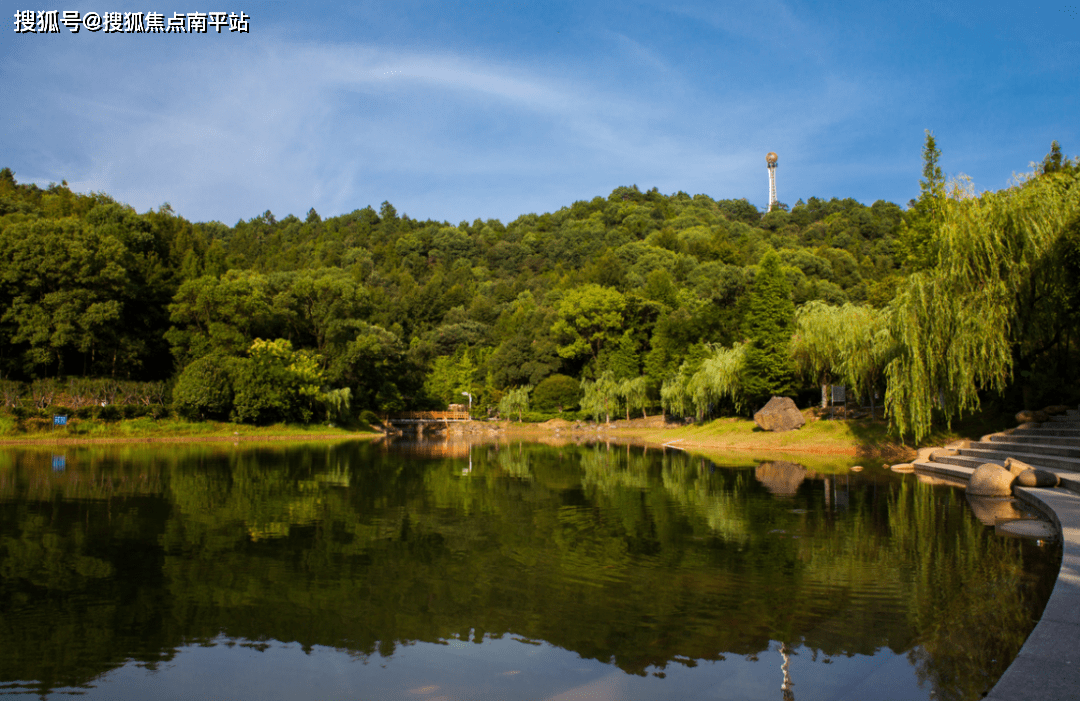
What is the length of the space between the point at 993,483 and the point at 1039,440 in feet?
15.7

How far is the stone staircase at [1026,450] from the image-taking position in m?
15.4

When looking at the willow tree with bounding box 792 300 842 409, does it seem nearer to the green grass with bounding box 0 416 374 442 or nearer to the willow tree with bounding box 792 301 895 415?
the willow tree with bounding box 792 301 895 415

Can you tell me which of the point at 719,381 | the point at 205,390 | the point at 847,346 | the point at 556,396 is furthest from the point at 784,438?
the point at 556,396

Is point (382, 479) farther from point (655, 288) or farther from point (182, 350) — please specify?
point (655, 288)

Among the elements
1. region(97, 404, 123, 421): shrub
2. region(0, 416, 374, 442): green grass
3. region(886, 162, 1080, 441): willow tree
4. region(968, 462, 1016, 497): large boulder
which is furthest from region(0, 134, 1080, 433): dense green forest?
region(968, 462, 1016, 497): large boulder

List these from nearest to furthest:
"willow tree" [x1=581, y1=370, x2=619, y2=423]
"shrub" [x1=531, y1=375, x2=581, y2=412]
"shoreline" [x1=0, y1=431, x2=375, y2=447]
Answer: "shoreline" [x1=0, y1=431, x2=375, y2=447]
"willow tree" [x1=581, y1=370, x2=619, y2=423]
"shrub" [x1=531, y1=375, x2=581, y2=412]

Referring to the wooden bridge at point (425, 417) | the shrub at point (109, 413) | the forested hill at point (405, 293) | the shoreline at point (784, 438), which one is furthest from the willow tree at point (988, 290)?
the wooden bridge at point (425, 417)

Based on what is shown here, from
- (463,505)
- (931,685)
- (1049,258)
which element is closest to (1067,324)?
(1049,258)

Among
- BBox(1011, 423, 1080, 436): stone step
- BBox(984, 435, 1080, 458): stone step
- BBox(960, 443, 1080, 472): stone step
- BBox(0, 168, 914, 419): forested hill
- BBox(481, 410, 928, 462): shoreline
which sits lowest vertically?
BBox(481, 410, 928, 462): shoreline

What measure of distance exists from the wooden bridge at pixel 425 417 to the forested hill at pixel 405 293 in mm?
2002

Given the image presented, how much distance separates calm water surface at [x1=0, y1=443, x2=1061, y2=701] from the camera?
498 cm

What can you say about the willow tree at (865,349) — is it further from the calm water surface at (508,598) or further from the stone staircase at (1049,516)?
the calm water surface at (508,598)

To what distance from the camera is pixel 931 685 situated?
187 inches

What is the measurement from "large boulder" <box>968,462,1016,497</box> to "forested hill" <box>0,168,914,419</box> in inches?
1108
